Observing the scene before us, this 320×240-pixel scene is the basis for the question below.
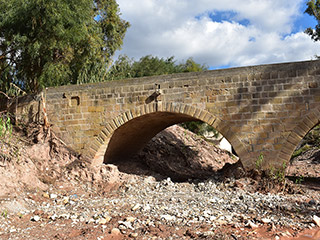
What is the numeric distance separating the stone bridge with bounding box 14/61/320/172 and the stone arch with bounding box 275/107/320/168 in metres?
0.02

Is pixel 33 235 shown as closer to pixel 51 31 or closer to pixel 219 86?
pixel 219 86

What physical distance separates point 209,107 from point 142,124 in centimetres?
272

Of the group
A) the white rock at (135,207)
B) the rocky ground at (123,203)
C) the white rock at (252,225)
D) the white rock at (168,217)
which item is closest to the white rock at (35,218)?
the rocky ground at (123,203)

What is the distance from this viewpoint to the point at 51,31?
970 centimetres

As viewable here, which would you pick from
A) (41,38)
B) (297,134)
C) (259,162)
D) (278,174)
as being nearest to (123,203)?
(259,162)

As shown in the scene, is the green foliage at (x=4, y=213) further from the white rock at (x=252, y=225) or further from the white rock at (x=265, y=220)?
the white rock at (x=265, y=220)

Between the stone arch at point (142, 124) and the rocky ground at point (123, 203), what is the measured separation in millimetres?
649

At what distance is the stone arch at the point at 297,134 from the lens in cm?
712

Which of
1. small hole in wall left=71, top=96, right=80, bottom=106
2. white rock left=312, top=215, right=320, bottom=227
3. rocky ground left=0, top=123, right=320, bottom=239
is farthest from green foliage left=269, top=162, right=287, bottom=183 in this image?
small hole in wall left=71, top=96, right=80, bottom=106

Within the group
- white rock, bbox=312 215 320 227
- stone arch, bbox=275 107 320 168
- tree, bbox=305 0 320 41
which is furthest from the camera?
tree, bbox=305 0 320 41

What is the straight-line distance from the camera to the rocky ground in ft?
16.9

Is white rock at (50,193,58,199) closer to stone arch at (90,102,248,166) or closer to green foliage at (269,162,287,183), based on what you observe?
stone arch at (90,102,248,166)

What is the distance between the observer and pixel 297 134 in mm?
7227

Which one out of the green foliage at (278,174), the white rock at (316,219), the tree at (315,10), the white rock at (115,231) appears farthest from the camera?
the tree at (315,10)
